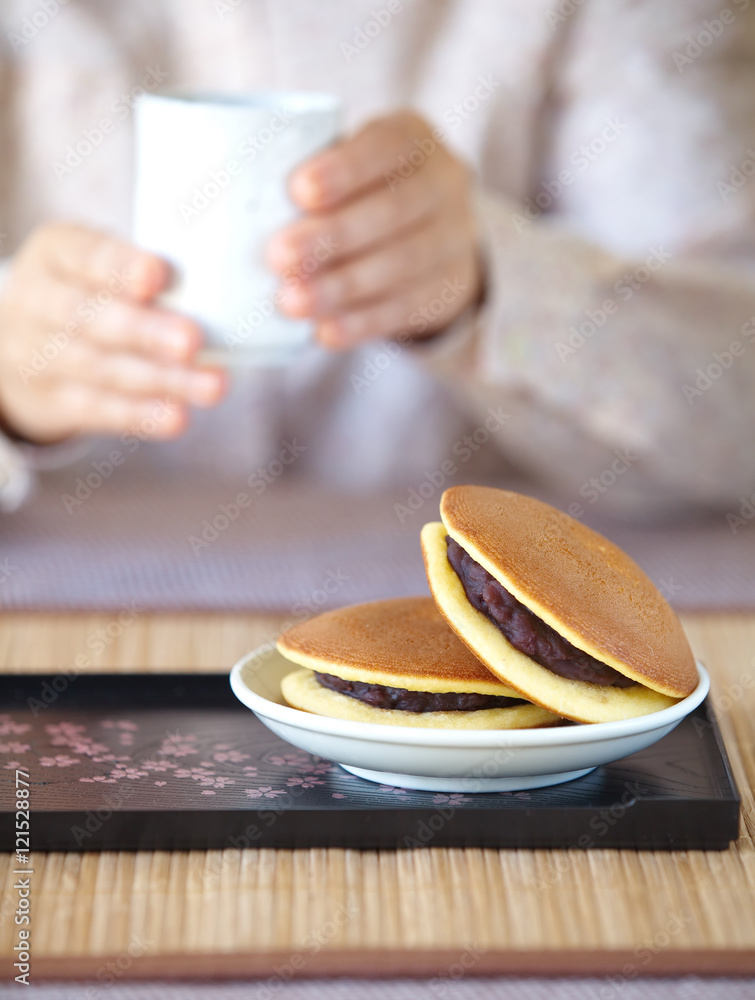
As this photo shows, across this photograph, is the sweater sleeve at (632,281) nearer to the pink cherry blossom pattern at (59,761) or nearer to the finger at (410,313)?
the finger at (410,313)

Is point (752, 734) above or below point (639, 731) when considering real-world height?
below

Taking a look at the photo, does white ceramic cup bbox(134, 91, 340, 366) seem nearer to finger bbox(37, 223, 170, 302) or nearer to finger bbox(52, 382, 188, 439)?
finger bbox(37, 223, 170, 302)

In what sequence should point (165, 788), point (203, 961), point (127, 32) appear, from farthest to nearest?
point (127, 32), point (165, 788), point (203, 961)

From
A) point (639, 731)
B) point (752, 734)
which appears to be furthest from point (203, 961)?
point (752, 734)

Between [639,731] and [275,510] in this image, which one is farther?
[275,510]

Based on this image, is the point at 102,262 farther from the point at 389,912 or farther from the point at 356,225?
the point at 389,912

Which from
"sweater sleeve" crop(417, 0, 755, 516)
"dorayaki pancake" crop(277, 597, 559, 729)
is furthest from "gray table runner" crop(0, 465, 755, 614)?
"dorayaki pancake" crop(277, 597, 559, 729)

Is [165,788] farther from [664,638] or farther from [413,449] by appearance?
[413,449]

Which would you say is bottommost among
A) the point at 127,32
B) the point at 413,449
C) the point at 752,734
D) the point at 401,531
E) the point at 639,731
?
the point at 413,449
